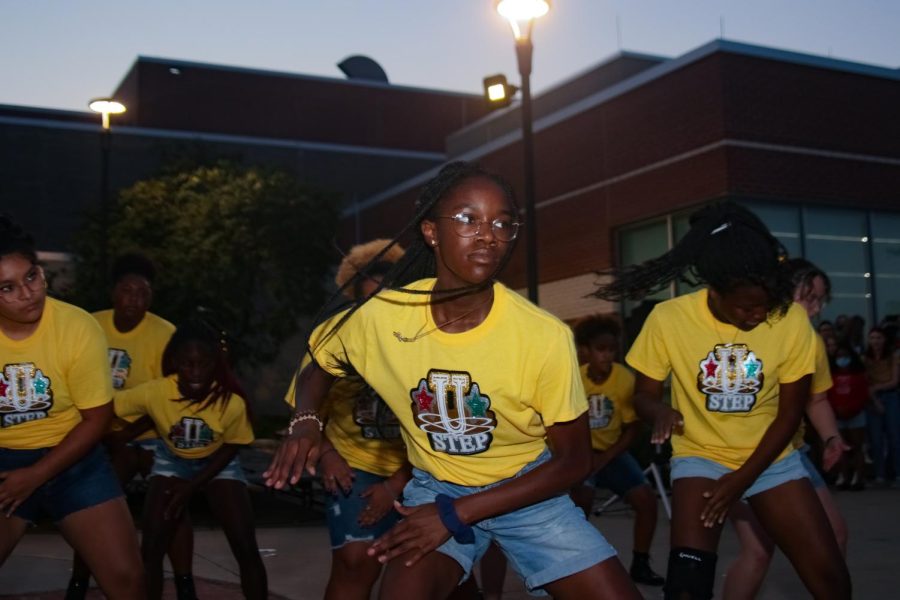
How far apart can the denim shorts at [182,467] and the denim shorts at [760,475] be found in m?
2.62

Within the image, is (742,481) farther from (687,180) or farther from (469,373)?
(687,180)

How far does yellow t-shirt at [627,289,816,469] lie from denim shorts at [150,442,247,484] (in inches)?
99.7

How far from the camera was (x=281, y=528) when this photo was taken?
10523 millimetres

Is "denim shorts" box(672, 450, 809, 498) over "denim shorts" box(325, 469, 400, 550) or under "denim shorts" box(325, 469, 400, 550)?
over

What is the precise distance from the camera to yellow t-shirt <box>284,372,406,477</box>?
16.0ft

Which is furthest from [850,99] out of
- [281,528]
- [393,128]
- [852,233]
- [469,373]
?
[393,128]

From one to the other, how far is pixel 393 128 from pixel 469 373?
3626 centimetres

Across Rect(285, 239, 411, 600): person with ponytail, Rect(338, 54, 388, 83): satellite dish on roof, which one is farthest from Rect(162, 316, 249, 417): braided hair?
Rect(338, 54, 388, 83): satellite dish on roof

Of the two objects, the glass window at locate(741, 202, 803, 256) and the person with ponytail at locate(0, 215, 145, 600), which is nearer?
the person with ponytail at locate(0, 215, 145, 600)

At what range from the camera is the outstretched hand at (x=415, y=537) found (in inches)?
125

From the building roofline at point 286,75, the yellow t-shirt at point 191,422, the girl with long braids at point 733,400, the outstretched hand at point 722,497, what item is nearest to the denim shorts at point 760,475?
the girl with long braids at point 733,400

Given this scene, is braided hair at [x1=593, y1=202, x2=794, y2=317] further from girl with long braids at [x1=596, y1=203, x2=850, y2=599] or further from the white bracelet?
the white bracelet

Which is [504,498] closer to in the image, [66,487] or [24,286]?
[66,487]

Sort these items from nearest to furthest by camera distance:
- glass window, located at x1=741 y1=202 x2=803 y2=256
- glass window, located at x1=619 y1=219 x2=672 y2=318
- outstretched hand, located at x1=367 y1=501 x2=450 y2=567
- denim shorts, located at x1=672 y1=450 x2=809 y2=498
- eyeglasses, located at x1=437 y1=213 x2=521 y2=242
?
outstretched hand, located at x1=367 y1=501 x2=450 y2=567, eyeglasses, located at x1=437 y1=213 x2=521 y2=242, denim shorts, located at x1=672 y1=450 x2=809 y2=498, glass window, located at x1=741 y1=202 x2=803 y2=256, glass window, located at x1=619 y1=219 x2=672 y2=318
